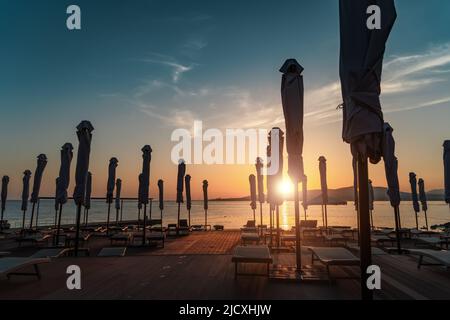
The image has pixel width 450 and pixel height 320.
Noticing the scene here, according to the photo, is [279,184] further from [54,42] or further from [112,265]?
[54,42]

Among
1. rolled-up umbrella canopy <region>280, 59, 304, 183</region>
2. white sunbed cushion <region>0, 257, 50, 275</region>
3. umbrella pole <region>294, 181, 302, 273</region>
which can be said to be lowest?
white sunbed cushion <region>0, 257, 50, 275</region>

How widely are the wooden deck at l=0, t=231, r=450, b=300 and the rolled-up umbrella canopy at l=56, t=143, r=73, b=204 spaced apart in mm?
3654

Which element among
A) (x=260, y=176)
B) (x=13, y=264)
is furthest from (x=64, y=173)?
(x=260, y=176)

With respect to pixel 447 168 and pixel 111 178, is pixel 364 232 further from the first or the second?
pixel 111 178

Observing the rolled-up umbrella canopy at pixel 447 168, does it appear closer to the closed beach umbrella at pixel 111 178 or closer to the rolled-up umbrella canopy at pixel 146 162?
the rolled-up umbrella canopy at pixel 146 162

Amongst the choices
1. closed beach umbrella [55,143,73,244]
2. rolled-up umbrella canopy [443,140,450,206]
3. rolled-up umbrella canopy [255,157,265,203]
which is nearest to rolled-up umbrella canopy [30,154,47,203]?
closed beach umbrella [55,143,73,244]

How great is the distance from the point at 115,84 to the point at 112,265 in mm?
8313

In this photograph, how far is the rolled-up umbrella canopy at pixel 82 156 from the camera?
29.3 ft

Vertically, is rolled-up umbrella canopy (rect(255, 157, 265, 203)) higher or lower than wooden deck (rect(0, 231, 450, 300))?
higher

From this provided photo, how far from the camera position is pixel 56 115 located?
1491 cm

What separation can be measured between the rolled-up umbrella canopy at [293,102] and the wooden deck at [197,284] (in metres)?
2.97

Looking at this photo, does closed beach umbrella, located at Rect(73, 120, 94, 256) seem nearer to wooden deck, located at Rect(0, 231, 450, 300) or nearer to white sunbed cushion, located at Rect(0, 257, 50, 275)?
wooden deck, located at Rect(0, 231, 450, 300)

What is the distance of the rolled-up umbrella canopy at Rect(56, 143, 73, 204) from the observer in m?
10.9

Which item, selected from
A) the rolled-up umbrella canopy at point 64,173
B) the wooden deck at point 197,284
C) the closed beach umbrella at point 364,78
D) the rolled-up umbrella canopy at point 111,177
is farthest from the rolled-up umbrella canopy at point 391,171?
the rolled-up umbrella canopy at point 111,177
